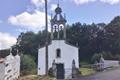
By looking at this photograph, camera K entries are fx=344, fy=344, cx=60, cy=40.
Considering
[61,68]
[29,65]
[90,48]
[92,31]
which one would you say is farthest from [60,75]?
[92,31]

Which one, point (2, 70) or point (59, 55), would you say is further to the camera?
point (59, 55)

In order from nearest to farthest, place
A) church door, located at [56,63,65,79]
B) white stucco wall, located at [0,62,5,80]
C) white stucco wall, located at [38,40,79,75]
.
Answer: white stucco wall, located at [0,62,5,80], church door, located at [56,63,65,79], white stucco wall, located at [38,40,79,75]

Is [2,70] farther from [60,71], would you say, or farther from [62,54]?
[62,54]

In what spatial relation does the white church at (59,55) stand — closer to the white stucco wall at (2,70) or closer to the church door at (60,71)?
the church door at (60,71)

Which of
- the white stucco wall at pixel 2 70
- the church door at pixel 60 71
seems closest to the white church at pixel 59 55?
the church door at pixel 60 71

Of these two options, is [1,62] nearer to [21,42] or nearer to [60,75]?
[60,75]

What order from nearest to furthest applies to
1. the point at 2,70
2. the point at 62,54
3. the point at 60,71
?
1. the point at 2,70
2. the point at 60,71
3. the point at 62,54

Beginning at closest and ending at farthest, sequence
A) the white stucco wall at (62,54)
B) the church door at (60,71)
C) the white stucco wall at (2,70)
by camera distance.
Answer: the white stucco wall at (2,70)
the church door at (60,71)
the white stucco wall at (62,54)

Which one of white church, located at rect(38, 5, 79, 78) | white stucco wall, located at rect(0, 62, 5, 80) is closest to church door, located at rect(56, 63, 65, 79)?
white church, located at rect(38, 5, 79, 78)

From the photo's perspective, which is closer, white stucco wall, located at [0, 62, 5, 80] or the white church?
white stucco wall, located at [0, 62, 5, 80]

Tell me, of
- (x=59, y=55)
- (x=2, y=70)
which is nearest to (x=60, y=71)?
(x=59, y=55)

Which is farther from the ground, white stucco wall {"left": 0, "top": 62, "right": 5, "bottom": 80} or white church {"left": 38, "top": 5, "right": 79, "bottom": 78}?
white church {"left": 38, "top": 5, "right": 79, "bottom": 78}

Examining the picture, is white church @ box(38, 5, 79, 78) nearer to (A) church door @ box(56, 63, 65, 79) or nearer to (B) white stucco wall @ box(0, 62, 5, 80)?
(A) church door @ box(56, 63, 65, 79)

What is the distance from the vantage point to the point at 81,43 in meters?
83.8
